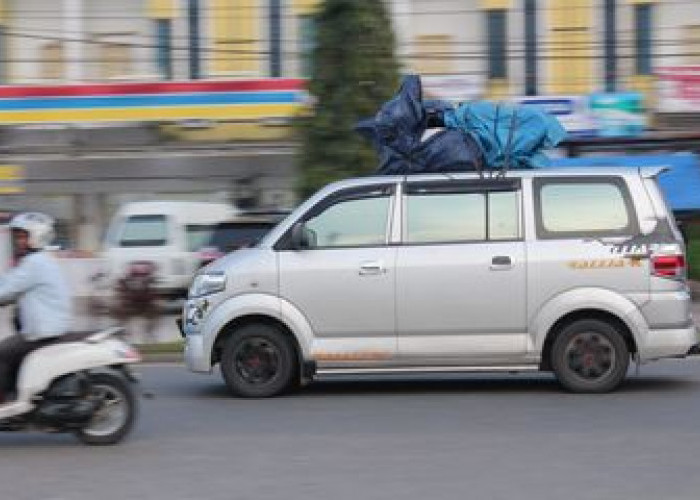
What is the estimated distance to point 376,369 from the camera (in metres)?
10.8

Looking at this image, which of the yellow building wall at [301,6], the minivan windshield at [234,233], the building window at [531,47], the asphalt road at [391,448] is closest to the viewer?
the asphalt road at [391,448]

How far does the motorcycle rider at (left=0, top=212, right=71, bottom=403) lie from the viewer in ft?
27.9

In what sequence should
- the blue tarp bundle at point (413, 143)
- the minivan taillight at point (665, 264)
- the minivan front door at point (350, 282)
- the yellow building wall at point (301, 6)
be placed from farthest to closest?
the yellow building wall at point (301, 6)
the blue tarp bundle at point (413, 143)
the minivan front door at point (350, 282)
the minivan taillight at point (665, 264)

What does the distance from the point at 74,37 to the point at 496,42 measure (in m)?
13.0

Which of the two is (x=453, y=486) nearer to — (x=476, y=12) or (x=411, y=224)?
(x=411, y=224)

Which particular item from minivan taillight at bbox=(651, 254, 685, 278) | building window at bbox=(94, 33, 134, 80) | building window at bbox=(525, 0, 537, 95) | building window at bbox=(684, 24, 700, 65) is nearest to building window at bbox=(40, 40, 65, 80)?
building window at bbox=(94, 33, 134, 80)

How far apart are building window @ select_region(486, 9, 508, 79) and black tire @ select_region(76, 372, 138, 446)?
99.6ft

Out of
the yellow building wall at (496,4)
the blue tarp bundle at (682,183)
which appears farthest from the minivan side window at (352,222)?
the yellow building wall at (496,4)

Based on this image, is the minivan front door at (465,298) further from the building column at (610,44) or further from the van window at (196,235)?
the building column at (610,44)

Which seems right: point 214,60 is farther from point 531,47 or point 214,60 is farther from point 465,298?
point 465,298

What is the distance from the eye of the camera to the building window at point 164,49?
3822 cm

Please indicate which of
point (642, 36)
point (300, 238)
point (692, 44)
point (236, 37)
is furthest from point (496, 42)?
point (300, 238)

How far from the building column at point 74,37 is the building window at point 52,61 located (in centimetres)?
18

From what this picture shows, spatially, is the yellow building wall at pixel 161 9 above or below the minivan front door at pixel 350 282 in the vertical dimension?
above
